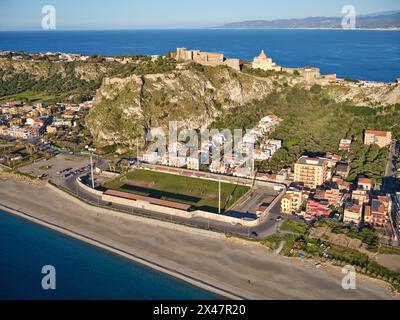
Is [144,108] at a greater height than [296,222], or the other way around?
[144,108]

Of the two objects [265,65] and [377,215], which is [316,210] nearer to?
[377,215]

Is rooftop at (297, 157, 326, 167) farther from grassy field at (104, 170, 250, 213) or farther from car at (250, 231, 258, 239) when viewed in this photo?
car at (250, 231, 258, 239)

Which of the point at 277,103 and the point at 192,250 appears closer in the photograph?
the point at 192,250

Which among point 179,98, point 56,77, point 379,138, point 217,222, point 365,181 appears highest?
point 56,77

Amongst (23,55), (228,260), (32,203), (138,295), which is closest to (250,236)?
(228,260)

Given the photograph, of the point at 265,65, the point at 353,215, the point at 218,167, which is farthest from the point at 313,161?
the point at 265,65

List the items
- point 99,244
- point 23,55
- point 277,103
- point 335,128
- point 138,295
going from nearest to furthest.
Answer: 1. point 138,295
2. point 99,244
3. point 335,128
4. point 277,103
5. point 23,55

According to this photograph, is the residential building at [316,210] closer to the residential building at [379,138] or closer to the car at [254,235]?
the car at [254,235]
